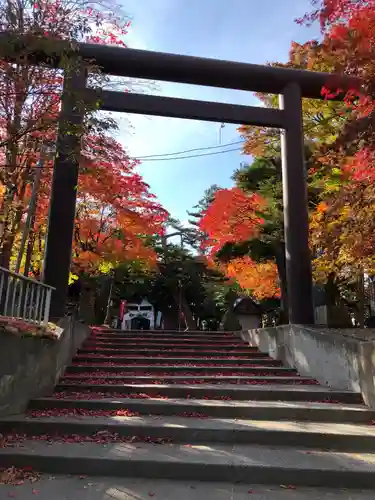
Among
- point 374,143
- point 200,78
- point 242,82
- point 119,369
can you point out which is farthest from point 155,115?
point 119,369

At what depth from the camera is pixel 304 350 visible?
21.8 ft

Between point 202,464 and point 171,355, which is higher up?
point 171,355

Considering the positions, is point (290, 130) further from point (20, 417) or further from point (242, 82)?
point (20, 417)

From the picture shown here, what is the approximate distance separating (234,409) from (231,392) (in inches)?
25.8

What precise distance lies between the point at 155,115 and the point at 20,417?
619cm

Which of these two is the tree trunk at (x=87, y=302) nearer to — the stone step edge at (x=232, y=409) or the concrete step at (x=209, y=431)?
the stone step edge at (x=232, y=409)

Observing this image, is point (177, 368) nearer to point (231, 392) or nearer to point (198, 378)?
point (198, 378)

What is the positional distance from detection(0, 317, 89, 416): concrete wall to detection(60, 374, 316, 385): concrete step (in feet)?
1.54

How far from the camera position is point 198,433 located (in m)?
3.93

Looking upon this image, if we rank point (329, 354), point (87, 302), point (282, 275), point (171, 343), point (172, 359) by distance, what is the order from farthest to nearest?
1. point (87, 302)
2. point (282, 275)
3. point (171, 343)
4. point (172, 359)
5. point (329, 354)

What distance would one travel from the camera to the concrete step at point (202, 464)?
3199 millimetres

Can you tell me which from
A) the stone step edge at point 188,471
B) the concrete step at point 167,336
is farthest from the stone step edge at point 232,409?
the concrete step at point 167,336

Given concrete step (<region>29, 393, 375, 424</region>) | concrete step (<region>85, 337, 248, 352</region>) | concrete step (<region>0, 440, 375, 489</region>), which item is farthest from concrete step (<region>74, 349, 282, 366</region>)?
concrete step (<region>0, 440, 375, 489</region>)

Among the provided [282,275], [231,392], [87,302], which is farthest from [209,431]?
[87,302]
